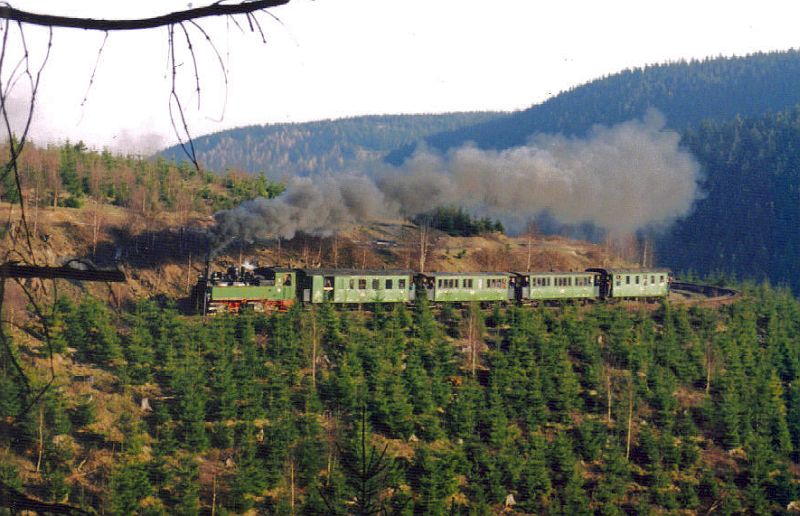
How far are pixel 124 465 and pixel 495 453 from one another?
783 centimetres

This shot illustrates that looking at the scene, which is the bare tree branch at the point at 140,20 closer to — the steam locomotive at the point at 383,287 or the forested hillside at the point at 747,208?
the steam locomotive at the point at 383,287

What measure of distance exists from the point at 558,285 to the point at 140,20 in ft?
83.2

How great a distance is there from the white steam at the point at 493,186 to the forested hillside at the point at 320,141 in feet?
294

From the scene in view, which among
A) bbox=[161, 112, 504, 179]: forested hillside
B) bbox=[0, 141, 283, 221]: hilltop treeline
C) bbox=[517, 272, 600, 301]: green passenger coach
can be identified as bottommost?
bbox=[517, 272, 600, 301]: green passenger coach

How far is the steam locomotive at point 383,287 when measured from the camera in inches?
839

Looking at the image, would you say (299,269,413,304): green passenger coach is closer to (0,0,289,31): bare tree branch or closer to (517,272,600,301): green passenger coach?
(517,272,600,301): green passenger coach

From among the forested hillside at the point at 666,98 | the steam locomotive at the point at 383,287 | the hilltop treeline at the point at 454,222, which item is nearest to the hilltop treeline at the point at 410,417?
the steam locomotive at the point at 383,287

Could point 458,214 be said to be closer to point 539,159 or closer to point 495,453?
point 539,159

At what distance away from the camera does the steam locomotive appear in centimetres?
2131

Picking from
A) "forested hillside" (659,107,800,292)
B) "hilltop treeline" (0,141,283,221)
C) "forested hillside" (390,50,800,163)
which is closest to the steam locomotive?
"hilltop treeline" (0,141,283,221)

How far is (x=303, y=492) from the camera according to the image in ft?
48.5

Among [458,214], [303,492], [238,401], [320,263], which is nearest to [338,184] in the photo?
[320,263]

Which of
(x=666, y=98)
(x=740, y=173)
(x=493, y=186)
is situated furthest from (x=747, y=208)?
(x=666, y=98)

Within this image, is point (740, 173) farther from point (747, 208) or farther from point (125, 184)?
point (125, 184)
